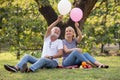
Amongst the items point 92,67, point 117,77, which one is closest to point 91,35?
point 92,67

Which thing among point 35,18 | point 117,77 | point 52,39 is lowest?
point 117,77

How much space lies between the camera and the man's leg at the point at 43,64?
22.2ft

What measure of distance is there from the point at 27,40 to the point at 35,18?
4.37 feet

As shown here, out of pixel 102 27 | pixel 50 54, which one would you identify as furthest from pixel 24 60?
pixel 102 27

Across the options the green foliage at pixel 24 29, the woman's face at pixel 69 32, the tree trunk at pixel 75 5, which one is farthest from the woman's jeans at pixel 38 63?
the green foliage at pixel 24 29

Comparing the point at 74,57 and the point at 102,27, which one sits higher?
the point at 102,27

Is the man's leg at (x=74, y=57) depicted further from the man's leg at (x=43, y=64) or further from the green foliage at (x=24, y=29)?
the green foliage at (x=24, y=29)

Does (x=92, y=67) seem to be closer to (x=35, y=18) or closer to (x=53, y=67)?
(x=53, y=67)

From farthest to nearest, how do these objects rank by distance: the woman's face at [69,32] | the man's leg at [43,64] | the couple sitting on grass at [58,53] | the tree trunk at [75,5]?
the tree trunk at [75,5] → the woman's face at [69,32] → the couple sitting on grass at [58,53] → the man's leg at [43,64]

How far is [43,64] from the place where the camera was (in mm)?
6992

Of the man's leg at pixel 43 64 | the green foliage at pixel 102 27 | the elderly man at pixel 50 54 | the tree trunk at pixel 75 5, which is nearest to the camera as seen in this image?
the man's leg at pixel 43 64

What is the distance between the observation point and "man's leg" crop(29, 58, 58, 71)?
22.2 ft

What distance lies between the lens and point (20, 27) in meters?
17.8

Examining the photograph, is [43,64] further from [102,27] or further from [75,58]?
[102,27]
